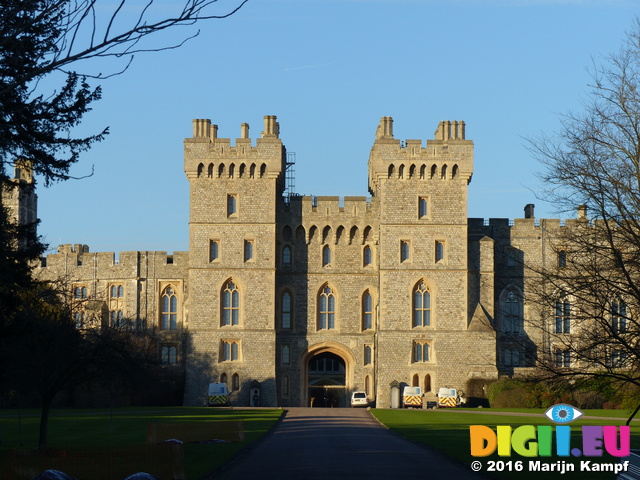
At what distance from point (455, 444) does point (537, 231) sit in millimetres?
32917

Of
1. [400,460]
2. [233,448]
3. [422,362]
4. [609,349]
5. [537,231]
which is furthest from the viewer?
[537,231]

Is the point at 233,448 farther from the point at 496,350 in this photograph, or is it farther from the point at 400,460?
the point at 496,350

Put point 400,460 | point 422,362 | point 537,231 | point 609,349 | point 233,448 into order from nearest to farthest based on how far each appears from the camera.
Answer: point 609,349, point 400,460, point 233,448, point 422,362, point 537,231

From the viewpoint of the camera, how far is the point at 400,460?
77.8ft

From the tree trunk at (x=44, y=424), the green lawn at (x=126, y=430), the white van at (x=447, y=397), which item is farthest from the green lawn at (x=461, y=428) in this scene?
the tree trunk at (x=44, y=424)

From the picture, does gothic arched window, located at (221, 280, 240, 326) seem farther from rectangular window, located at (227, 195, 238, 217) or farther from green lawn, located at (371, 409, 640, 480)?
green lawn, located at (371, 409, 640, 480)

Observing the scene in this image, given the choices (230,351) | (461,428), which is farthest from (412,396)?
(461,428)

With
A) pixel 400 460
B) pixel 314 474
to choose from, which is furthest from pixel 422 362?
pixel 314 474

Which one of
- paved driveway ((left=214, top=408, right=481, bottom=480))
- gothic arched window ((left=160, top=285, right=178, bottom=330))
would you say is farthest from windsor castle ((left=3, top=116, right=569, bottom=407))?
paved driveway ((left=214, top=408, right=481, bottom=480))

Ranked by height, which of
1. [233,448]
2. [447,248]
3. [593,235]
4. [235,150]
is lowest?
[233,448]

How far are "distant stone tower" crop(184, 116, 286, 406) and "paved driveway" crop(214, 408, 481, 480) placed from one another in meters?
19.2

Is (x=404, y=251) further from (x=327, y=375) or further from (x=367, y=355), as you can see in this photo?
(x=327, y=375)

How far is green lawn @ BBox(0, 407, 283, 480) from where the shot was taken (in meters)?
25.9

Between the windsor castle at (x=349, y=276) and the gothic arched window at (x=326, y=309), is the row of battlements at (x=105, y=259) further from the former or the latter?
the gothic arched window at (x=326, y=309)
